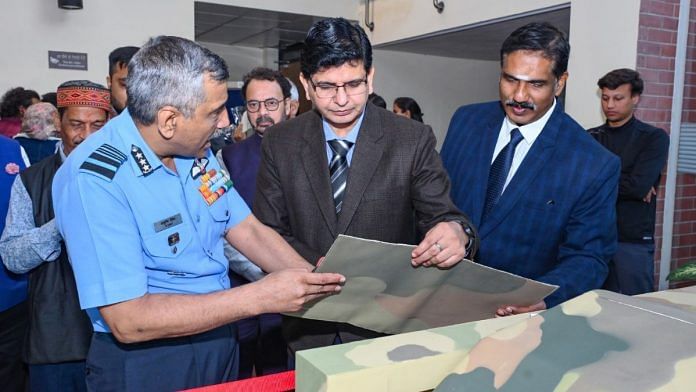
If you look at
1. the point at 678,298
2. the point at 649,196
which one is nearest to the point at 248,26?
the point at 649,196

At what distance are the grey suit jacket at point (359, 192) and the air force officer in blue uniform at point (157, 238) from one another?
0.26 meters

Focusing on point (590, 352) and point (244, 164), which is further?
point (244, 164)

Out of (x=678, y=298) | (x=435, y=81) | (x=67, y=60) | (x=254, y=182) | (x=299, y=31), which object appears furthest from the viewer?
(x=435, y=81)

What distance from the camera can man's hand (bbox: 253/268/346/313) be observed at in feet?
4.21

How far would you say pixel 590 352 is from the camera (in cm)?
80

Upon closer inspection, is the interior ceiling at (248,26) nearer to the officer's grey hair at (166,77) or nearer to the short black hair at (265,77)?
the short black hair at (265,77)

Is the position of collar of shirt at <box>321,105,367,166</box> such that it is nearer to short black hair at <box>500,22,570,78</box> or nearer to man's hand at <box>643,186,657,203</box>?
short black hair at <box>500,22,570,78</box>

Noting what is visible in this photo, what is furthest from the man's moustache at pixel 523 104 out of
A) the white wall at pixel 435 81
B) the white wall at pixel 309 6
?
the white wall at pixel 435 81

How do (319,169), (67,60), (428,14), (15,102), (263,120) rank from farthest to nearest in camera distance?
(428,14), (67,60), (15,102), (263,120), (319,169)

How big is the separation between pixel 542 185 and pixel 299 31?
727 cm

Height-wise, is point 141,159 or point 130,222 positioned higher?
point 141,159

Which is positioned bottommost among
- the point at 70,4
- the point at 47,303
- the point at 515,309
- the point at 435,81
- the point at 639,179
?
the point at 47,303

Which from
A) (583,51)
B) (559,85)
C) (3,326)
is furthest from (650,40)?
(3,326)

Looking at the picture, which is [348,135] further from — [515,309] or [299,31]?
[299,31]
